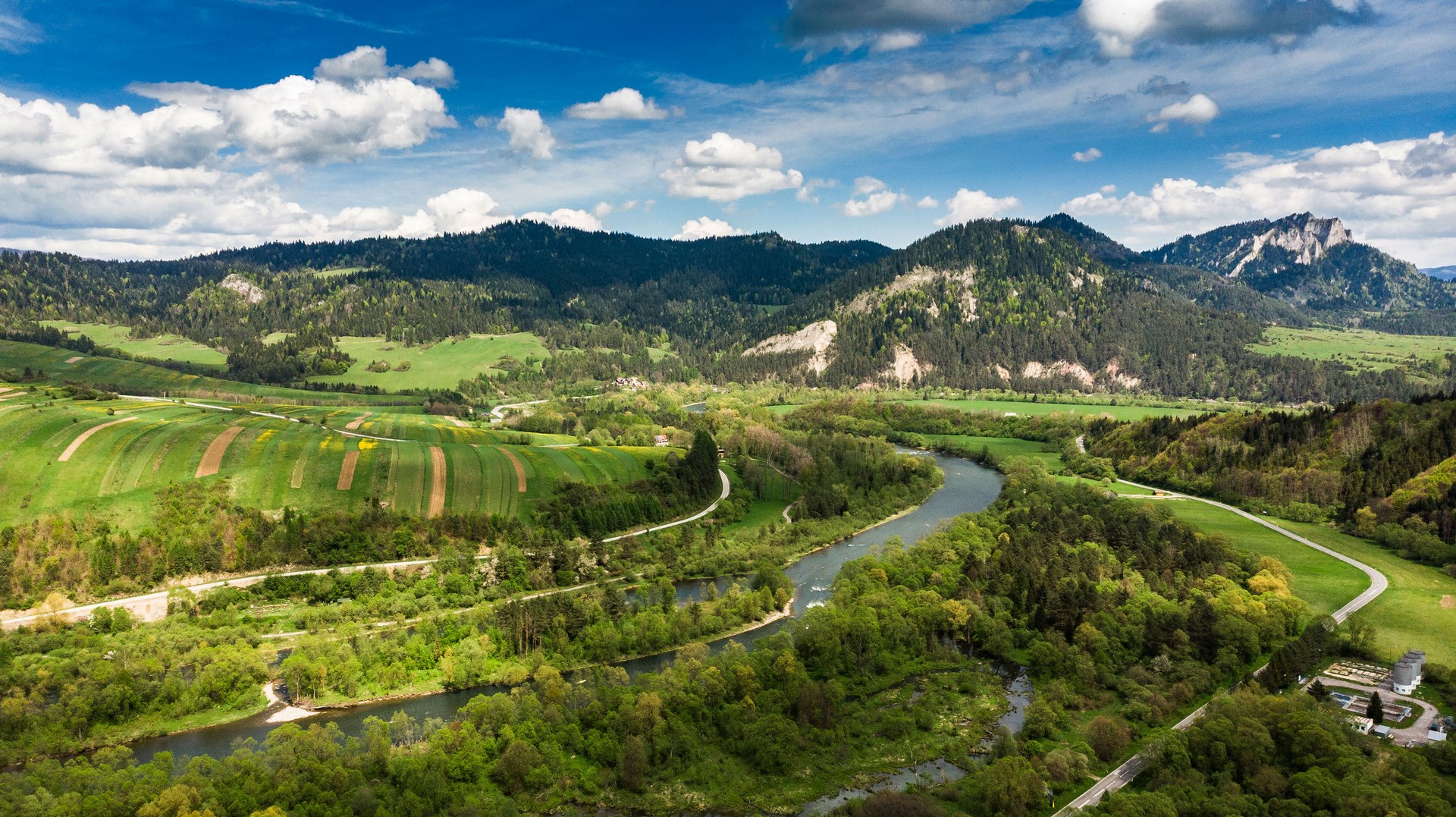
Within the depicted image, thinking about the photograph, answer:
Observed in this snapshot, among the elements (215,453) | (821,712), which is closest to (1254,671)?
(821,712)

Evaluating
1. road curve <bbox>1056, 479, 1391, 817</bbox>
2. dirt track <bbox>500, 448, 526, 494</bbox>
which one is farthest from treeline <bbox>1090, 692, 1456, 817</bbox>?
dirt track <bbox>500, 448, 526, 494</bbox>

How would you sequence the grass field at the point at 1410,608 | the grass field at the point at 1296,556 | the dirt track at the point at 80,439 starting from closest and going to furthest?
1. the grass field at the point at 1410,608
2. the grass field at the point at 1296,556
3. the dirt track at the point at 80,439

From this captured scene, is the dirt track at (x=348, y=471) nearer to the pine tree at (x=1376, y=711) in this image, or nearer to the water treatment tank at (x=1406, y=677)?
the pine tree at (x=1376, y=711)

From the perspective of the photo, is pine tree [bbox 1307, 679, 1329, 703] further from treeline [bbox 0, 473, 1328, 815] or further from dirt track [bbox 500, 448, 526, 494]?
dirt track [bbox 500, 448, 526, 494]

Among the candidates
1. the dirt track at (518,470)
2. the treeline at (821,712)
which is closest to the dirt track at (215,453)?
the dirt track at (518,470)

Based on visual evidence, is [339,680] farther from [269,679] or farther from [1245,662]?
[1245,662]

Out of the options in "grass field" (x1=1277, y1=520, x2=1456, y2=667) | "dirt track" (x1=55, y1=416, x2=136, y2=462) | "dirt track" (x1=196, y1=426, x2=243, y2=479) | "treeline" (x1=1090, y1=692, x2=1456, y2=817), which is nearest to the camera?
"treeline" (x1=1090, y1=692, x2=1456, y2=817)

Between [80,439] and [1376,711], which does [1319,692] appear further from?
[80,439]
